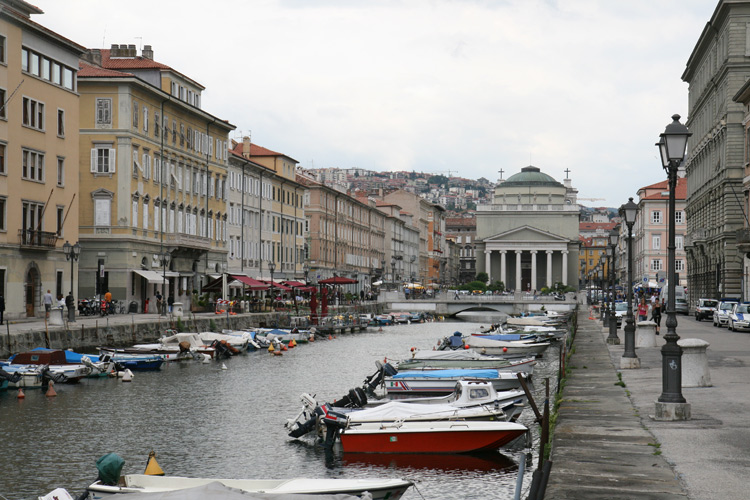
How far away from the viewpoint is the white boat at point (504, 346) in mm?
54656

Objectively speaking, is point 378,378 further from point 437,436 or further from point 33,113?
point 33,113

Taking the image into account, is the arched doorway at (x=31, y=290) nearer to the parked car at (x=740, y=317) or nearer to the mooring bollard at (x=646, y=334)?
the mooring bollard at (x=646, y=334)

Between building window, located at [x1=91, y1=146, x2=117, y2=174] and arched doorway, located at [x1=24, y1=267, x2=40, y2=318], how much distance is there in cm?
1348

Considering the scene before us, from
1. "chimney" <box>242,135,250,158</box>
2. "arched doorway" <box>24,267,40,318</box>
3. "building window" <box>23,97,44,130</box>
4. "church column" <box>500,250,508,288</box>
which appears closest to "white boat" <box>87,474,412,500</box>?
"arched doorway" <box>24,267,40,318</box>

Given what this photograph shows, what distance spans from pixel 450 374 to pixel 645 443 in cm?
1737

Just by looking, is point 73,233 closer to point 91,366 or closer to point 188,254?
point 188,254

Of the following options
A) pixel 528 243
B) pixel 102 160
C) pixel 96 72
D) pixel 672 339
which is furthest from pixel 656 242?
pixel 672 339

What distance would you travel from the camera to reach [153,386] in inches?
1542

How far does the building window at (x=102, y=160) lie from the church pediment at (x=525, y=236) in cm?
11655

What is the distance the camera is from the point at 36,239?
56156 millimetres

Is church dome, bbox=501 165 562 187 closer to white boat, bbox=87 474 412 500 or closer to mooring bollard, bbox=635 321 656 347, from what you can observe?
mooring bollard, bbox=635 321 656 347

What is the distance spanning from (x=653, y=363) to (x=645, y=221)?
353ft

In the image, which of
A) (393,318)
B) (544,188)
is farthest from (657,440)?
(544,188)

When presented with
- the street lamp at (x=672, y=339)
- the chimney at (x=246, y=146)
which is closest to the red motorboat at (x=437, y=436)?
the street lamp at (x=672, y=339)
